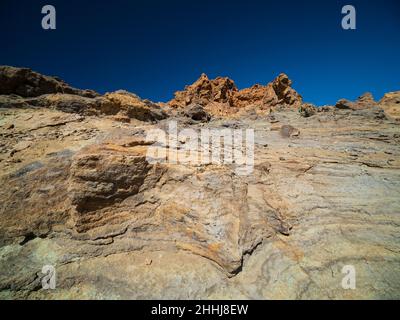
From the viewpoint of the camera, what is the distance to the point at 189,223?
5.26 meters

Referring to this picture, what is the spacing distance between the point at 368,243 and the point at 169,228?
14.0 feet

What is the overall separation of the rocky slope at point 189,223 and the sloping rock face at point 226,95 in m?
22.6

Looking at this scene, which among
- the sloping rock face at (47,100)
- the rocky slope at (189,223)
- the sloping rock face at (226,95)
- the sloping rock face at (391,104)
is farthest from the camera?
the sloping rock face at (226,95)

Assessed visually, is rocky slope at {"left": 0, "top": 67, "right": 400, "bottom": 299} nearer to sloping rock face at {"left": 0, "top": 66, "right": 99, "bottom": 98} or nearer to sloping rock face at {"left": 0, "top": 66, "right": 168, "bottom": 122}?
sloping rock face at {"left": 0, "top": 66, "right": 168, "bottom": 122}

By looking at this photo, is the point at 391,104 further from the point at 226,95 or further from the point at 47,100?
the point at 47,100

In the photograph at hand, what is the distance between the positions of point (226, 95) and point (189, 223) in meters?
30.1

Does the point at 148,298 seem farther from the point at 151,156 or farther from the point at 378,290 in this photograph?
the point at 378,290

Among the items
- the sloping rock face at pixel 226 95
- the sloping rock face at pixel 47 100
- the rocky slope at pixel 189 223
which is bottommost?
the rocky slope at pixel 189 223

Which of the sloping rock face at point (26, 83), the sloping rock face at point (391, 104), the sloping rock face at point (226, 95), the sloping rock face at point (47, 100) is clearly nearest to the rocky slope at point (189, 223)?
the sloping rock face at point (47, 100)

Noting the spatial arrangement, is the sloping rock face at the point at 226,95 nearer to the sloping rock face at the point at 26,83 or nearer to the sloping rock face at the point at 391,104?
the sloping rock face at the point at 391,104

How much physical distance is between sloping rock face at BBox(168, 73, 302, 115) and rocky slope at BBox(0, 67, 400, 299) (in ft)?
74.2

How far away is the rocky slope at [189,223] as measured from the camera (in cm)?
431

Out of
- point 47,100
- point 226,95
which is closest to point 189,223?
point 47,100

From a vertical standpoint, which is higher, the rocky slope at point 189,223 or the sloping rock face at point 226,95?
the sloping rock face at point 226,95
